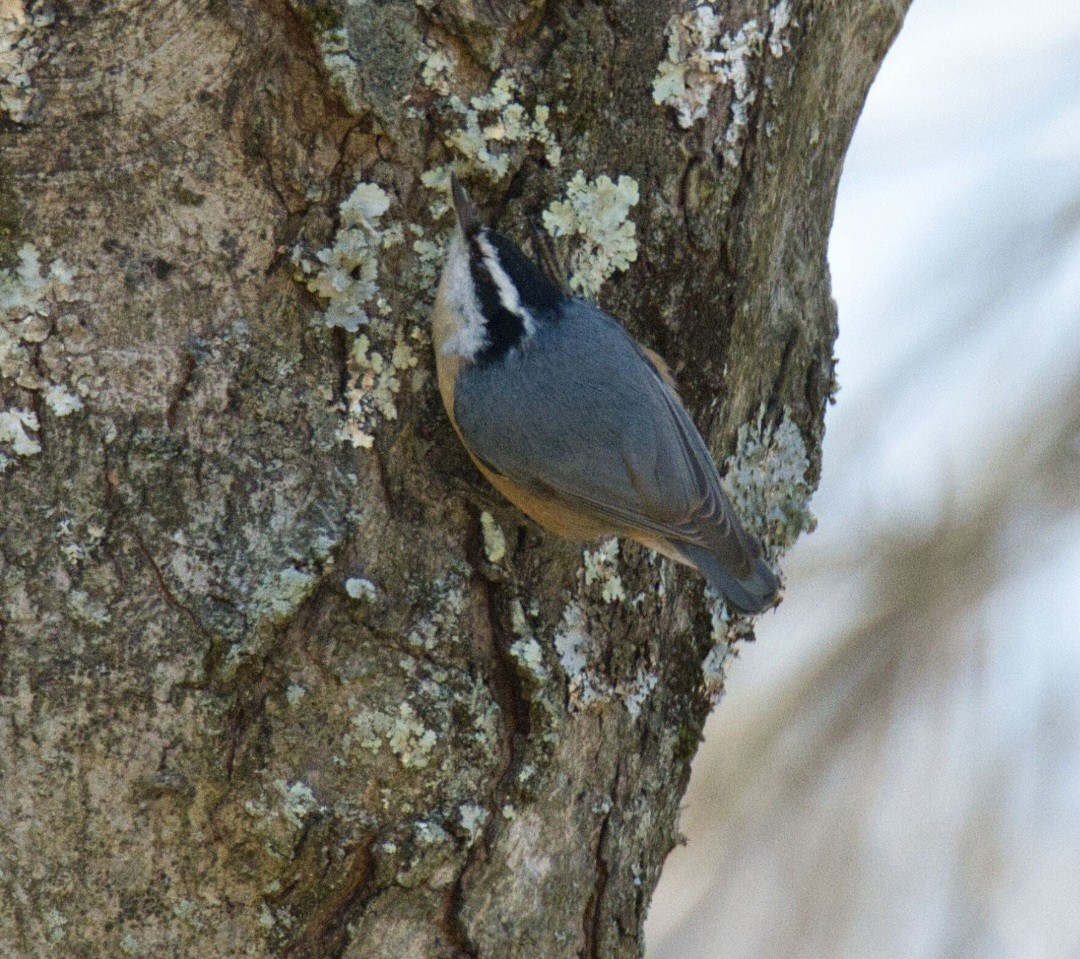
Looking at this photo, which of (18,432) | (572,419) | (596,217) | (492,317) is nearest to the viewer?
(18,432)

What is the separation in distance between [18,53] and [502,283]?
0.77 metres

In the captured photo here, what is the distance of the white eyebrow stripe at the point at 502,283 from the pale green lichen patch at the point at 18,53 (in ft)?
2.17

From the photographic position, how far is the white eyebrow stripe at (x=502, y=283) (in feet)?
6.64

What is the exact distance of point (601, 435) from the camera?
2344mm

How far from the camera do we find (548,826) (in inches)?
77.3

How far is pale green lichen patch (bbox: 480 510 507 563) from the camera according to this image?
6.51 feet

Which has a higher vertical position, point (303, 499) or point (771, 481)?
point (771, 481)

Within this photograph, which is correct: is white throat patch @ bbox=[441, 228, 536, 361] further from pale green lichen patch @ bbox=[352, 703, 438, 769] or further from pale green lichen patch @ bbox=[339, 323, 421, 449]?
pale green lichen patch @ bbox=[352, 703, 438, 769]

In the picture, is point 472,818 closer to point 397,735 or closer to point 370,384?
point 397,735

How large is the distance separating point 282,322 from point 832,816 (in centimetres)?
248

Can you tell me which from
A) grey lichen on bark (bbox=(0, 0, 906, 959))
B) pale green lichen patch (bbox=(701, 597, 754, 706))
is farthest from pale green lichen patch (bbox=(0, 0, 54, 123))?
pale green lichen patch (bbox=(701, 597, 754, 706))

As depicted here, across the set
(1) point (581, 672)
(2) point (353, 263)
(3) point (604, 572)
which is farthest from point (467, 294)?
(1) point (581, 672)

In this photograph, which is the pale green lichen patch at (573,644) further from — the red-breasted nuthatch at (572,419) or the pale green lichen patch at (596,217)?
the pale green lichen patch at (596,217)

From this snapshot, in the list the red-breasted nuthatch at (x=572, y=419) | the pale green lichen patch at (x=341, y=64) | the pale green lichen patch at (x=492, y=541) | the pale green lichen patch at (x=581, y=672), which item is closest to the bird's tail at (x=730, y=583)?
the red-breasted nuthatch at (x=572, y=419)
